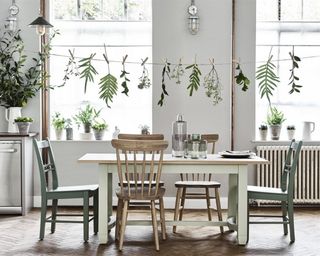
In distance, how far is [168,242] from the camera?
5.93 m

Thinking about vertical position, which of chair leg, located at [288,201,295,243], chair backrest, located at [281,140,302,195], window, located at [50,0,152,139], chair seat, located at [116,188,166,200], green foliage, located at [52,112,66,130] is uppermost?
window, located at [50,0,152,139]

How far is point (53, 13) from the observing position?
8062mm

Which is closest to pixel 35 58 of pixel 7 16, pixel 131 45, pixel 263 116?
pixel 7 16

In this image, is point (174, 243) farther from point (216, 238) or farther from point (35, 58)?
point (35, 58)

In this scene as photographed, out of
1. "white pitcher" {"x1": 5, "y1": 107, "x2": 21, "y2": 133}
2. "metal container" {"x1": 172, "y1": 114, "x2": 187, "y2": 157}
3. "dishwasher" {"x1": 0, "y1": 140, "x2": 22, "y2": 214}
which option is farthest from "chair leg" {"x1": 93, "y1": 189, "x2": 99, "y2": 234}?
"white pitcher" {"x1": 5, "y1": 107, "x2": 21, "y2": 133}

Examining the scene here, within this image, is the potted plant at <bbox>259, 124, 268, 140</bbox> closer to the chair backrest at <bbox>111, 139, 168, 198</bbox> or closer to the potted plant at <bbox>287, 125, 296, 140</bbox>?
the potted plant at <bbox>287, 125, 296, 140</bbox>

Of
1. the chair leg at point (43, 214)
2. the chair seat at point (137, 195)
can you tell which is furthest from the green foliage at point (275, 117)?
the chair leg at point (43, 214)

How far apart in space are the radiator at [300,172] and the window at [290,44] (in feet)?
1.37

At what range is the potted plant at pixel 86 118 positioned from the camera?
313 inches

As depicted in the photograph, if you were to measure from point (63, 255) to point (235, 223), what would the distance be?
1.72 meters

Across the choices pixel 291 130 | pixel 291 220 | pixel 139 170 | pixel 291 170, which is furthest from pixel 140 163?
pixel 291 130

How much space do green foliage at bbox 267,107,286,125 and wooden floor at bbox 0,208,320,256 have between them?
150cm

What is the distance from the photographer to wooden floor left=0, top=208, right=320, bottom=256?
557 cm

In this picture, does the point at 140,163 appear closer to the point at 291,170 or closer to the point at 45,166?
the point at 45,166
